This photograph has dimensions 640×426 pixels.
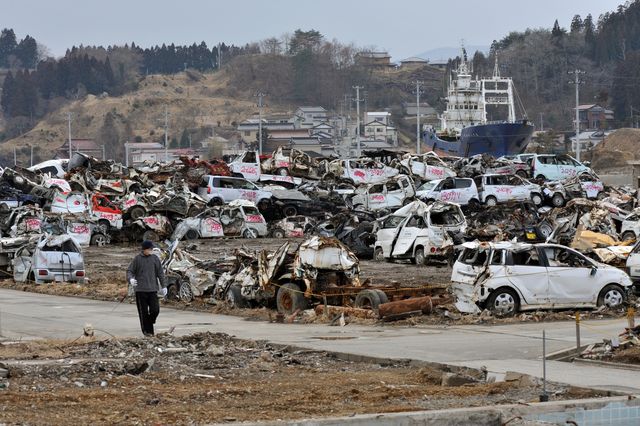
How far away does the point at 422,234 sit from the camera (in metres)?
36.7

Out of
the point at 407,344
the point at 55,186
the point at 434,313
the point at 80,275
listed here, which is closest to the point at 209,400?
the point at 407,344

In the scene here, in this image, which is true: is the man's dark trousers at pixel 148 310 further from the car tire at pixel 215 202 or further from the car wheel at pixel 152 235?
the car tire at pixel 215 202

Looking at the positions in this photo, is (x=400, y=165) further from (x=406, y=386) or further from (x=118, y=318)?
(x=406, y=386)

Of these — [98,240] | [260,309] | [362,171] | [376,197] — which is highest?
[362,171]

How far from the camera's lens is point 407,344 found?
18.7 metres

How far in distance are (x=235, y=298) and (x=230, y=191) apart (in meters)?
28.0

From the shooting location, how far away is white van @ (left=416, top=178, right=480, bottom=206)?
51044mm

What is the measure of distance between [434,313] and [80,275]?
1355 cm

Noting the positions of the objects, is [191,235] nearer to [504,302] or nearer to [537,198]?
[537,198]

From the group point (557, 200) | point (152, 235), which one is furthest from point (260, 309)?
point (557, 200)

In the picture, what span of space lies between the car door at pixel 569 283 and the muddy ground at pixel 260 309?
27 cm

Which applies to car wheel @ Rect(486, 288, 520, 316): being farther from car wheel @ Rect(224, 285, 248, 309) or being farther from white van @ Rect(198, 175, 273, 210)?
white van @ Rect(198, 175, 273, 210)

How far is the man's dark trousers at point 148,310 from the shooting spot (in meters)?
19.1

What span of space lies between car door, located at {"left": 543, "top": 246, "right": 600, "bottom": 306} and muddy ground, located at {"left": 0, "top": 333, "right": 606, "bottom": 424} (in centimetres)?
718
